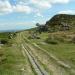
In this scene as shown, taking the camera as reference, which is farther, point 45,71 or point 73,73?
point 45,71

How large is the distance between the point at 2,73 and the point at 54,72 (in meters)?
6.32

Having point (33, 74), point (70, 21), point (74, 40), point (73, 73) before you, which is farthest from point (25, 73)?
point (70, 21)

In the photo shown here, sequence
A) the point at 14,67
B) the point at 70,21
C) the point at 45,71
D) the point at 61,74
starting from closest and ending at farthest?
the point at 61,74, the point at 45,71, the point at 14,67, the point at 70,21

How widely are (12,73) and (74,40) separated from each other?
41.8m

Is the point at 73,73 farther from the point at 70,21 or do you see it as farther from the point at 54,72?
the point at 70,21

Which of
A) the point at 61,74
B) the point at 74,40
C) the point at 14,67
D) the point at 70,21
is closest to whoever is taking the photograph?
the point at 61,74

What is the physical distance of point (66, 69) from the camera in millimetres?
30062

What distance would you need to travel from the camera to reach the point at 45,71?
29.3 metres

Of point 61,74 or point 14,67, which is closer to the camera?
point 61,74

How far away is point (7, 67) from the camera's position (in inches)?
1388

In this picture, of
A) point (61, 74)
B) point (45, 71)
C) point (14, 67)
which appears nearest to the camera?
point (61, 74)

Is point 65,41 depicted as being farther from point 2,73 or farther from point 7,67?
point 2,73

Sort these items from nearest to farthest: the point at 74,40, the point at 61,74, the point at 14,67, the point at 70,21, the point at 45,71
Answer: the point at 61,74
the point at 45,71
the point at 14,67
the point at 74,40
the point at 70,21

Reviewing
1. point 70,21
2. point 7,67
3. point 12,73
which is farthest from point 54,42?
point 70,21
